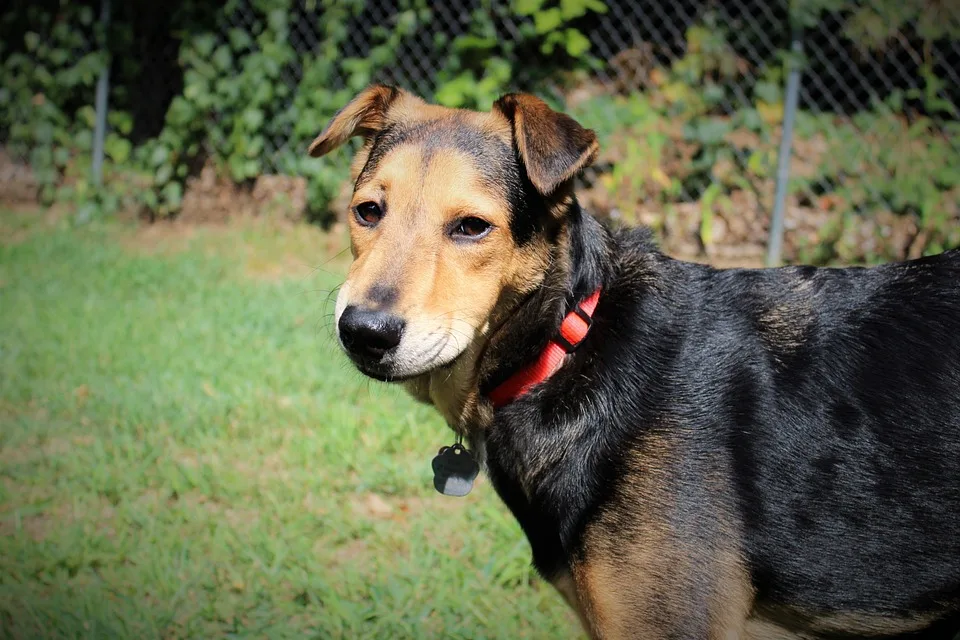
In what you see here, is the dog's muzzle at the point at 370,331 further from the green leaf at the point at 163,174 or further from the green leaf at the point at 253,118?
the green leaf at the point at 163,174

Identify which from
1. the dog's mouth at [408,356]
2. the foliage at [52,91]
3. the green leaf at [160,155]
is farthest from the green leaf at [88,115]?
the dog's mouth at [408,356]

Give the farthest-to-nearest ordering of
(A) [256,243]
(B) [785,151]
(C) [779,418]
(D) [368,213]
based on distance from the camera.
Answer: (A) [256,243]
(B) [785,151]
(D) [368,213]
(C) [779,418]

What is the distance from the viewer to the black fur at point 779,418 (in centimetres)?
240

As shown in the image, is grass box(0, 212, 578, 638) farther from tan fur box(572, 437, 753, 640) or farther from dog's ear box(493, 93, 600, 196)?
tan fur box(572, 437, 753, 640)

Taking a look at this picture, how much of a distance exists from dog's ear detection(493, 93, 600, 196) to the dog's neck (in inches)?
7.6

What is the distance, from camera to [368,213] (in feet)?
9.66

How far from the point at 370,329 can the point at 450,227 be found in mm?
504

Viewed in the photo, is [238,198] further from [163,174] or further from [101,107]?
[101,107]

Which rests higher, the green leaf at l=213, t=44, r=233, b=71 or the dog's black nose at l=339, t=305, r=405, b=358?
the dog's black nose at l=339, t=305, r=405, b=358

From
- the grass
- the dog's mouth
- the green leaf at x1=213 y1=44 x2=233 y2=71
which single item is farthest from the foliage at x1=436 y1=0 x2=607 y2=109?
the dog's mouth

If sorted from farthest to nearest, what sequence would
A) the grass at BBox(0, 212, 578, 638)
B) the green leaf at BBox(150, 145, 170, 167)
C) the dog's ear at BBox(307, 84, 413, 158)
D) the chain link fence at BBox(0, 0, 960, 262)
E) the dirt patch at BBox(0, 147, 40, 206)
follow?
the dirt patch at BBox(0, 147, 40, 206) < the green leaf at BBox(150, 145, 170, 167) < the chain link fence at BBox(0, 0, 960, 262) < the grass at BBox(0, 212, 578, 638) < the dog's ear at BBox(307, 84, 413, 158)

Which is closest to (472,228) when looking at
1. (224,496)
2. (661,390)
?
(661,390)

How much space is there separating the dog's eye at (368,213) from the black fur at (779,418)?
0.60m

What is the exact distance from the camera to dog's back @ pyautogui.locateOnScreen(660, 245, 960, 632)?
2389mm
